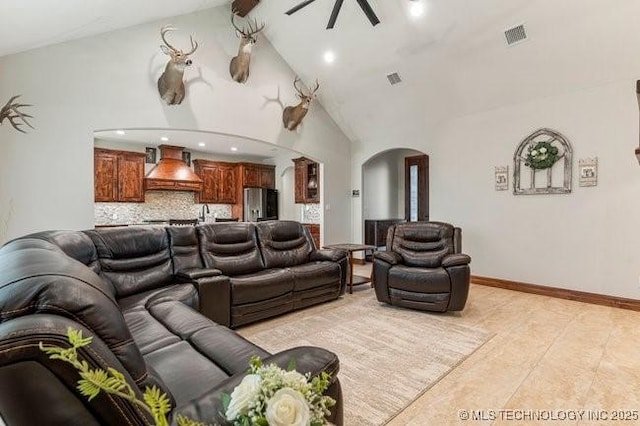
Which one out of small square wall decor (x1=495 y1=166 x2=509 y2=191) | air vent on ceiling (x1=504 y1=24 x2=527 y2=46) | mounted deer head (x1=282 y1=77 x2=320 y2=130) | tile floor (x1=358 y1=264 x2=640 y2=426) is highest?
air vent on ceiling (x1=504 y1=24 x2=527 y2=46)

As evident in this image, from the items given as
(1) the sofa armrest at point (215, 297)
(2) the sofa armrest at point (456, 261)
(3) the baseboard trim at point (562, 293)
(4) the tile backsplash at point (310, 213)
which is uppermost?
(4) the tile backsplash at point (310, 213)

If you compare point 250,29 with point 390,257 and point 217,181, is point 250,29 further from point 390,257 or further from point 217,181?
point 390,257

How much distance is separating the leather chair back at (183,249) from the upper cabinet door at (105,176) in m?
4.26

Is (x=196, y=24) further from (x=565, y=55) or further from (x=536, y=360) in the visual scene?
(x=536, y=360)

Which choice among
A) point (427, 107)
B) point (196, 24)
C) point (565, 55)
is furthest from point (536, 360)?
point (196, 24)

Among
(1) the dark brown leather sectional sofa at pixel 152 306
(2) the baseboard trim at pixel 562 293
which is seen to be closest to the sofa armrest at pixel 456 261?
(1) the dark brown leather sectional sofa at pixel 152 306

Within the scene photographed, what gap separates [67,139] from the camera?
4.05 metres

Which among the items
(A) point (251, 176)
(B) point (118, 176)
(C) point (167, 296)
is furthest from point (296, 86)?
(C) point (167, 296)

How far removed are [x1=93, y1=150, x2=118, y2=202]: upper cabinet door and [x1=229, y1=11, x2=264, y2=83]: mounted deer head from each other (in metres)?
3.51

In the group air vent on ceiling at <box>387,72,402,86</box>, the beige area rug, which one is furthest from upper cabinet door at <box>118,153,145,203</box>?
air vent on ceiling at <box>387,72,402,86</box>

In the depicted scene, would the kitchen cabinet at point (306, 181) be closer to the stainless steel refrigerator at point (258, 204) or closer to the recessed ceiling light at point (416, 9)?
the stainless steel refrigerator at point (258, 204)

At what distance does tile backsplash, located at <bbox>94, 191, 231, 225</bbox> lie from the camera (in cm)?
705

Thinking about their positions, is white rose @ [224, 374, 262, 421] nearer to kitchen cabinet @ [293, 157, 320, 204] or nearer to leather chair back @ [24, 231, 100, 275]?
leather chair back @ [24, 231, 100, 275]

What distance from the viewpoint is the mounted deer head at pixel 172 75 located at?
4344mm
